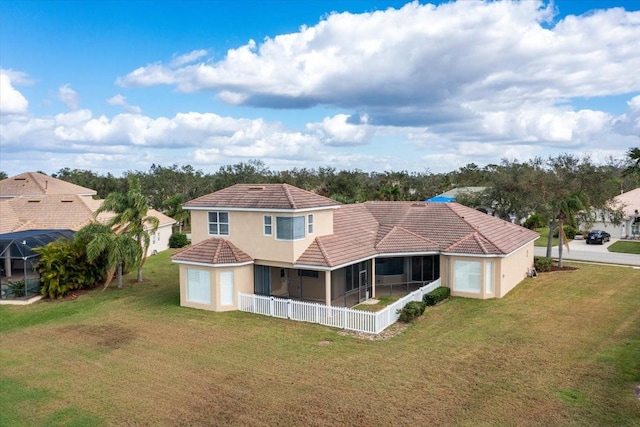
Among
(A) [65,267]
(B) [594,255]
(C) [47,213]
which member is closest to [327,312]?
(A) [65,267]

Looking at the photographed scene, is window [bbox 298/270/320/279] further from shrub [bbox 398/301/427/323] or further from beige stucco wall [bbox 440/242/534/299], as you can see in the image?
beige stucco wall [bbox 440/242/534/299]

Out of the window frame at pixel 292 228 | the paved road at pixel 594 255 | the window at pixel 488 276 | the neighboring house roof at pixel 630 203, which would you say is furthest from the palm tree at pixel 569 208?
the window frame at pixel 292 228

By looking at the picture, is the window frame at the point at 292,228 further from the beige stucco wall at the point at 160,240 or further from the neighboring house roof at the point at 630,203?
the neighboring house roof at the point at 630,203

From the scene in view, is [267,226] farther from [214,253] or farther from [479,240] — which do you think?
[479,240]

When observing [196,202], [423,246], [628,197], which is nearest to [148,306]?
[196,202]

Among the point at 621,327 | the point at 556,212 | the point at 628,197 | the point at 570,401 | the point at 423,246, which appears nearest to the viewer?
the point at 570,401

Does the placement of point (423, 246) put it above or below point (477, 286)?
above

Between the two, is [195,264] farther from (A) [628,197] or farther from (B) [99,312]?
(A) [628,197]
